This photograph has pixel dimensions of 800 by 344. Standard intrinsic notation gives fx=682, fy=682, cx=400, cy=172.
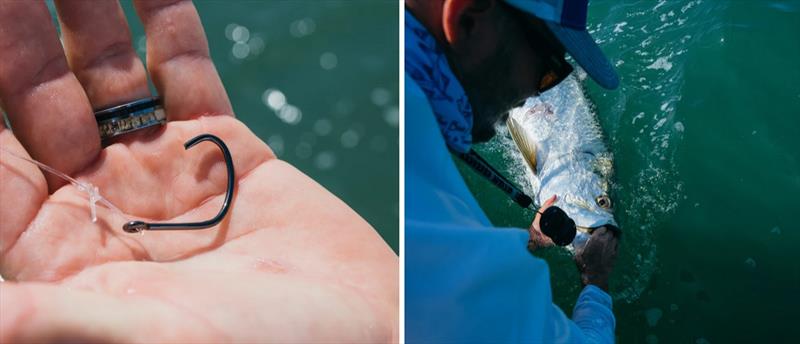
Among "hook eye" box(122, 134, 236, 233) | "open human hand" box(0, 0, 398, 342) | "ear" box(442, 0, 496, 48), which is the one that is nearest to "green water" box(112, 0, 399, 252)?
"open human hand" box(0, 0, 398, 342)

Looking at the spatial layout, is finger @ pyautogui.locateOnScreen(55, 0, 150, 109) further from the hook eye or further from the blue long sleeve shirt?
the blue long sleeve shirt

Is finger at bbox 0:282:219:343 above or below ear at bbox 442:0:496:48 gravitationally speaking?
below

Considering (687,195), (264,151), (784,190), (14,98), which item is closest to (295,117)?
(264,151)

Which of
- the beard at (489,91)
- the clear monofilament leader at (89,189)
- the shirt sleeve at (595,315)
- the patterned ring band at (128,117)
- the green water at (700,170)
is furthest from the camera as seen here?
the green water at (700,170)

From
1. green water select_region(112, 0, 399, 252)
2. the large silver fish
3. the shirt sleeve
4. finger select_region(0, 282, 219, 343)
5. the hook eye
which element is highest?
finger select_region(0, 282, 219, 343)

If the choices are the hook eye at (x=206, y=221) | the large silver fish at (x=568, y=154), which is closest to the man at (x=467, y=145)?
the hook eye at (x=206, y=221)

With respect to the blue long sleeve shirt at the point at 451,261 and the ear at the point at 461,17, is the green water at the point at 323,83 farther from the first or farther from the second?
the ear at the point at 461,17
